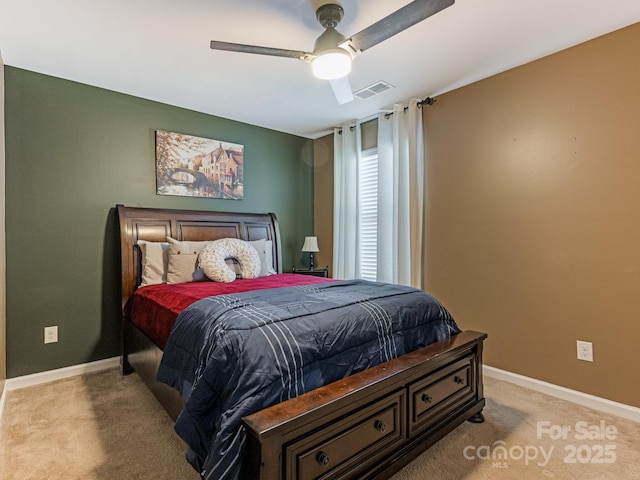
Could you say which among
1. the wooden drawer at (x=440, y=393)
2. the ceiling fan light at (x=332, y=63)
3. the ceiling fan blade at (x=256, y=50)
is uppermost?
the ceiling fan blade at (x=256, y=50)

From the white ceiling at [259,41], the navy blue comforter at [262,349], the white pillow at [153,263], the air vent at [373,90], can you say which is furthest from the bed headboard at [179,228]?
the air vent at [373,90]

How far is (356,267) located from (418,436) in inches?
94.5

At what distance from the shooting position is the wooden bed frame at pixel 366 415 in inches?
50.1

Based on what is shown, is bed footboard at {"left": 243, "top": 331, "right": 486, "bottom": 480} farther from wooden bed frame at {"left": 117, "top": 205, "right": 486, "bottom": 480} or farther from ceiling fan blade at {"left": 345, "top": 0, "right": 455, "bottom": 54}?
ceiling fan blade at {"left": 345, "top": 0, "right": 455, "bottom": 54}

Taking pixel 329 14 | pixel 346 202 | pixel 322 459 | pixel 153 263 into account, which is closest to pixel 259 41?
pixel 329 14

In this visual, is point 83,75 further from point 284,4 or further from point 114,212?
point 284,4

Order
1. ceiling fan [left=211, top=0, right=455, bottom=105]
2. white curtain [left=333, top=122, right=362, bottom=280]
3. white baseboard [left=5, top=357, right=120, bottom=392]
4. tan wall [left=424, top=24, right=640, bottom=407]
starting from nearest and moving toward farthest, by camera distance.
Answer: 1. ceiling fan [left=211, top=0, right=455, bottom=105]
2. tan wall [left=424, top=24, right=640, bottom=407]
3. white baseboard [left=5, top=357, right=120, bottom=392]
4. white curtain [left=333, top=122, right=362, bottom=280]

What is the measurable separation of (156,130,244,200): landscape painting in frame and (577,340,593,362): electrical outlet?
3513 mm

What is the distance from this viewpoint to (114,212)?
3.26m

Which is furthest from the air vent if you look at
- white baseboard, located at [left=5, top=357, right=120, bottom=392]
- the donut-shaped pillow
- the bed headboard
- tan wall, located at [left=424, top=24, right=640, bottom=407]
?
white baseboard, located at [left=5, top=357, right=120, bottom=392]

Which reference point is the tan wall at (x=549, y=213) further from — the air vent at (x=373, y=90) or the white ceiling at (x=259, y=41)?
the air vent at (x=373, y=90)

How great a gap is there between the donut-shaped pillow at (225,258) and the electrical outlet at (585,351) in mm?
2646

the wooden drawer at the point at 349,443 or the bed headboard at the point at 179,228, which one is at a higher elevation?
the bed headboard at the point at 179,228

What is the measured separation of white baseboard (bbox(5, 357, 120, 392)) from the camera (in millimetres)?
2762
